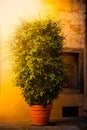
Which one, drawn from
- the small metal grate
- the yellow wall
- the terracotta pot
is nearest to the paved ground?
the terracotta pot

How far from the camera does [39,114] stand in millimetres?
10984

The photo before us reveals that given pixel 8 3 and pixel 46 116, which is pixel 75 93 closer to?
pixel 46 116

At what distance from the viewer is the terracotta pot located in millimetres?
10969

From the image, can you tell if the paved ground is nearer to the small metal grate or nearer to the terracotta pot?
the terracotta pot

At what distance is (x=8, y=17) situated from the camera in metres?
12.0

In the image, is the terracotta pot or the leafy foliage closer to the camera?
the leafy foliage

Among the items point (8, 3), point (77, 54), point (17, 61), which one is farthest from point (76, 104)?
point (8, 3)

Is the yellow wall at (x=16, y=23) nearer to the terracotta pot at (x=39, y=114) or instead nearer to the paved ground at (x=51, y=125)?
the paved ground at (x=51, y=125)

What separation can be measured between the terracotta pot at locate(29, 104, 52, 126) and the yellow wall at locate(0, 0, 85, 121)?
1073mm

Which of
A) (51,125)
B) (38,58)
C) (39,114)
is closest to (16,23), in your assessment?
(38,58)

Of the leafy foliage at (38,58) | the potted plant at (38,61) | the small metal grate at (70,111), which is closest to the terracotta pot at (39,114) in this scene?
the potted plant at (38,61)

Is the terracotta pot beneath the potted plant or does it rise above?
beneath

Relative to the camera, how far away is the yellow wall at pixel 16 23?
11.9 meters

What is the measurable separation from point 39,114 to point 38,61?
1.43 m
